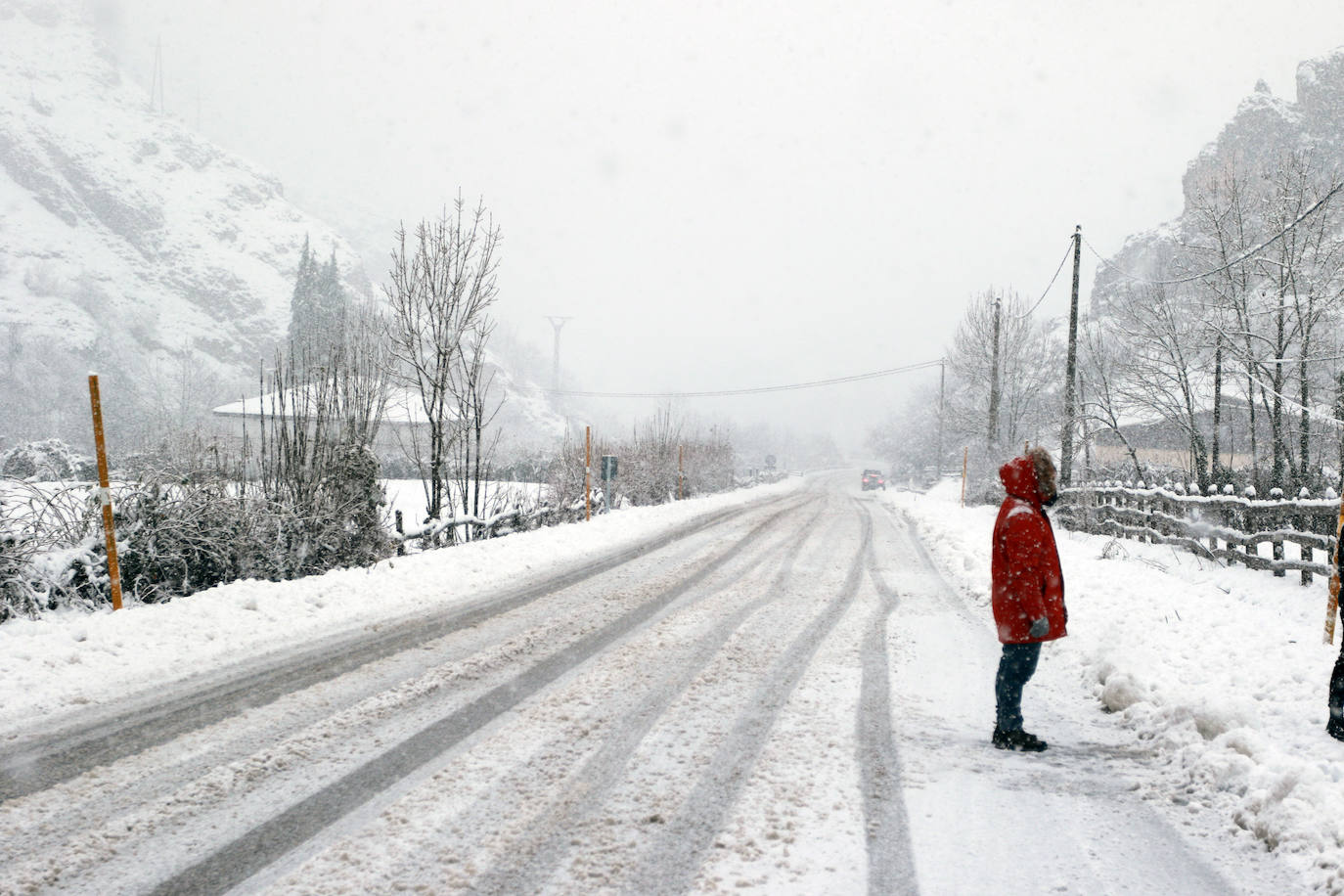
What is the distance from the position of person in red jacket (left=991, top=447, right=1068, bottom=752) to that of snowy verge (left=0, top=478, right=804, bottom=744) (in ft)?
17.8

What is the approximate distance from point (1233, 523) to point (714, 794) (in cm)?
1341

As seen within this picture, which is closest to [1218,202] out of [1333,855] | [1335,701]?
[1335,701]

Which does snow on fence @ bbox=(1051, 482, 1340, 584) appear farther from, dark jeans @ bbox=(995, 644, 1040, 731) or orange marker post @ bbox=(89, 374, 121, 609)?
orange marker post @ bbox=(89, 374, 121, 609)

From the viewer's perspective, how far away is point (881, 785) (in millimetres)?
3811

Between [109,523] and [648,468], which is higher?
[648,468]

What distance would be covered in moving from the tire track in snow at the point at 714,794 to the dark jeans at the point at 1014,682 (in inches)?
53.2

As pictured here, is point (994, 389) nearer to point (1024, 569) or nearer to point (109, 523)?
point (1024, 569)

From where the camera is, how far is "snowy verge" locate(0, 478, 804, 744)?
5.00 metres

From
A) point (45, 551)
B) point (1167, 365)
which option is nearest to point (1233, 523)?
point (1167, 365)

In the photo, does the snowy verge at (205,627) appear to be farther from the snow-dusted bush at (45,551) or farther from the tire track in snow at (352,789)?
the tire track in snow at (352,789)

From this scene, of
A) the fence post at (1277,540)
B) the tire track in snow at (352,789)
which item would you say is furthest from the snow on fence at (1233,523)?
the tire track in snow at (352,789)

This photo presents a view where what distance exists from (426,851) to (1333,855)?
3.65 metres

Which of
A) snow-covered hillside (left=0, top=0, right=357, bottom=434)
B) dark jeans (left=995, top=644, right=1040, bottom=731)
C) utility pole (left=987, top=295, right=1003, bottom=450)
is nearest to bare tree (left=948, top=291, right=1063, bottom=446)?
utility pole (left=987, top=295, right=1003, bottom=450)

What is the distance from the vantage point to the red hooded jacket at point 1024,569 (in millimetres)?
4359
